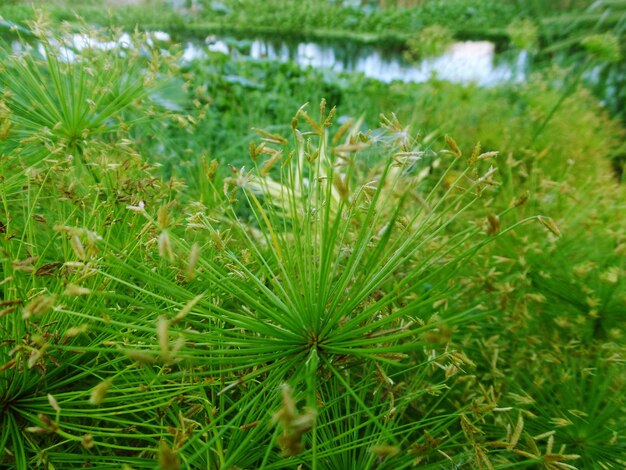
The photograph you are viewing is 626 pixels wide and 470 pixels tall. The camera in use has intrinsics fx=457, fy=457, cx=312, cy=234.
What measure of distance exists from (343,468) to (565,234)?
0.89m

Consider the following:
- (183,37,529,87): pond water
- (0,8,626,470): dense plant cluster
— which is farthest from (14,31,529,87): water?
(0,8,626,470): dense plant cluster

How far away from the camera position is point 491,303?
1114mm

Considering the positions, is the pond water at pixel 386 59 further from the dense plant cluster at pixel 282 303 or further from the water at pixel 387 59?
the dense plant cluster at pixel 282 303

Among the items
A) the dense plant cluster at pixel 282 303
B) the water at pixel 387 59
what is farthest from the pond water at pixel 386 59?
the dense plant cluster at pixel 282 303

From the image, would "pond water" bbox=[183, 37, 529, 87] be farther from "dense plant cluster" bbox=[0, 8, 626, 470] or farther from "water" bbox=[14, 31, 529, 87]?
"dense plant cluster" bbox=[0, 8, 626, 470]

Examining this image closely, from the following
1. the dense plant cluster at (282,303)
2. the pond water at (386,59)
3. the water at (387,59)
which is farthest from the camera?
the pond water at (386,59)

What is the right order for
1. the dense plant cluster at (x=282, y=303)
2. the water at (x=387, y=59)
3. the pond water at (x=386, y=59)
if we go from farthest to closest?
the pond water at (x=386, y=59) → the water at (x=387, y=59) → the dense plant cluster at (x=282, y=303)

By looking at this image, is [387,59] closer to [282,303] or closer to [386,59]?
[386,59]

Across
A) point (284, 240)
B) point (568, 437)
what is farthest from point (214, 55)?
point (568, 437)

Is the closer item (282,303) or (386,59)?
(282,303)

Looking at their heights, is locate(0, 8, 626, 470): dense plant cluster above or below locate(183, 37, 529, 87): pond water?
above

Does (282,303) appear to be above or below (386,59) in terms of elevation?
above

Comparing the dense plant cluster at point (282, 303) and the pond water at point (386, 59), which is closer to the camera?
the dense plant cluster at point (282, 303)

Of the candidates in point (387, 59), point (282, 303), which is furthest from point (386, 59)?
point (282, 303)
